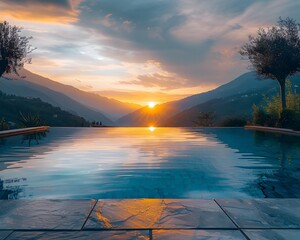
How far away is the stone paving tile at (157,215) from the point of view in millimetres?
3723

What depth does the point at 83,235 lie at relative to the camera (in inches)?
135

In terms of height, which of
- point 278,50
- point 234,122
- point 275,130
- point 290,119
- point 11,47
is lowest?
point 275,130

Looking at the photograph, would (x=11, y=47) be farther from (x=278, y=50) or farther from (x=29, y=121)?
(x=278, y=50)

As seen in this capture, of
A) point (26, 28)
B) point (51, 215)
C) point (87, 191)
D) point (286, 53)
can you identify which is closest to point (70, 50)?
point (26, 28)

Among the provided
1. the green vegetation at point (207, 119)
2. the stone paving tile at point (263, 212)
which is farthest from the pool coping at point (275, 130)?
the stone paving tile at point (263, 212)

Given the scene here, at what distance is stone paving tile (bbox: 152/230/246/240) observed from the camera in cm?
336

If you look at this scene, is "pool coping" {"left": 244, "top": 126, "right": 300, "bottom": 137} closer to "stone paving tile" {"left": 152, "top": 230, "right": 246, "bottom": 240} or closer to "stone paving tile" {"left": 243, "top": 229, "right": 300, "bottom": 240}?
"stone paving tile" {"left": 243, "top": 229, "right": 300, "bottom": 240}

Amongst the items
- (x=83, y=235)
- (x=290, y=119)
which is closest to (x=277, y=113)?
(x=290, y=119)

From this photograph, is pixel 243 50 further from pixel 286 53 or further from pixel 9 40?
pixel 9 40

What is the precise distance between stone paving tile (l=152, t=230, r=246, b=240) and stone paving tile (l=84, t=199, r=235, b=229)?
0.14 metres

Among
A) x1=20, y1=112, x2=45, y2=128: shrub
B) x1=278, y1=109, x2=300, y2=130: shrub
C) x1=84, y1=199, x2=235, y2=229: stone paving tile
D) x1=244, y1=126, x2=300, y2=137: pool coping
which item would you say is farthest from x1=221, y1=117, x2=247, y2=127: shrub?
x1=84, y1=199, x2=235, y2=229: stone paving tile

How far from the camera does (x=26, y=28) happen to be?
22859 mm

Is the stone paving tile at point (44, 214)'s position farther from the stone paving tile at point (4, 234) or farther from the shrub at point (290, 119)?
the shrub at point (290, 119)

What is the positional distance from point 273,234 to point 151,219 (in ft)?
4.61
